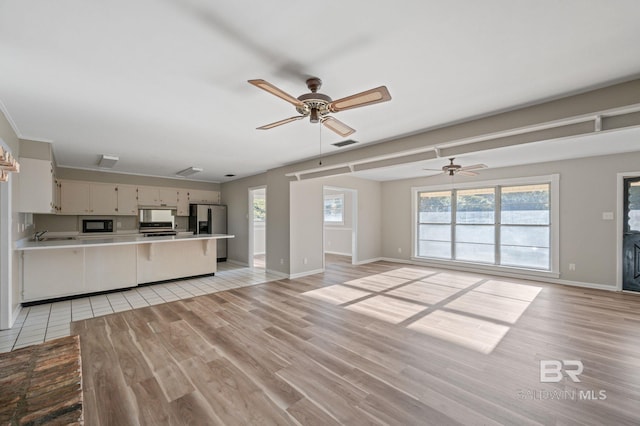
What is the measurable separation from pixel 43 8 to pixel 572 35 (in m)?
3.21

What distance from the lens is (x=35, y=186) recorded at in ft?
12.9

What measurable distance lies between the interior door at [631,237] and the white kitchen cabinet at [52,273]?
9.27 metres

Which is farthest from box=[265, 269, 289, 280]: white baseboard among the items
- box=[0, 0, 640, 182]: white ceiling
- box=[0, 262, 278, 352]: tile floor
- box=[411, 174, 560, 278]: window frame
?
box=[411, 174, 560, 278]: window frame

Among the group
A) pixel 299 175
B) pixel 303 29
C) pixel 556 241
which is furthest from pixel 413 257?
pixel 303 29

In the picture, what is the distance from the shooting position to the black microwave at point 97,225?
248 inches

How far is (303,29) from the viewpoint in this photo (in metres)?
1.74

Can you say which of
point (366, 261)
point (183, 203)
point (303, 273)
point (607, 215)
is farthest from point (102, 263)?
point (607, 215)

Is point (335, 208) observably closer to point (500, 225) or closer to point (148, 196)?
point (500, 225)

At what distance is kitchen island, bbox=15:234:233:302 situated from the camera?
406 centimetres

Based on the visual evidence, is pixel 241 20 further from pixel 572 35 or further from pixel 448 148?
pixel 448 148

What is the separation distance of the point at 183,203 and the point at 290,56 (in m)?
6.75

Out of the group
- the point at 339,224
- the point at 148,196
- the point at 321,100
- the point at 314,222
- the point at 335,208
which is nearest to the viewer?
the point at 321,100

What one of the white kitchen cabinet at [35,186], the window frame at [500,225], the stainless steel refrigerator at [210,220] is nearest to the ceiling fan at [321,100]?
the white kitchen cabinet at [35,186]

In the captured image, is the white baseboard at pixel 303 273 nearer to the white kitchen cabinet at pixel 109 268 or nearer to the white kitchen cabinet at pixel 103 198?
the white kitchen cabinet at pixel 109 268
